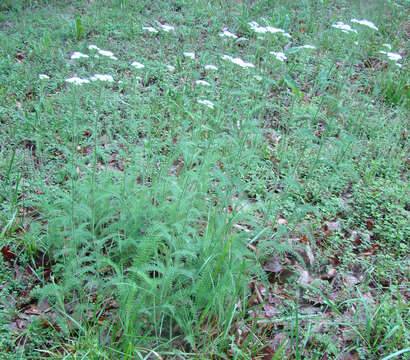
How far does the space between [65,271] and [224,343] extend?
1110 mm

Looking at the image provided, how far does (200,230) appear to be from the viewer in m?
2.56

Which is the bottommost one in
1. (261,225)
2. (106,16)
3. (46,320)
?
(46,320)

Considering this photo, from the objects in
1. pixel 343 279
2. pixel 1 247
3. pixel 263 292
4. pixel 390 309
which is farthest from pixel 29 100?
pixel 390 309

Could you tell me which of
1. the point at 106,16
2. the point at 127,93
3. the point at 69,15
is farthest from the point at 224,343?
the point at 69,15

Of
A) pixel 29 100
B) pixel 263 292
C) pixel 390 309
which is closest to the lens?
pixel 390 309

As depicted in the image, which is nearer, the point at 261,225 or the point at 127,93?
the point at 261,225

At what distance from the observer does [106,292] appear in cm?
221

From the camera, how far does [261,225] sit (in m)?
2.69

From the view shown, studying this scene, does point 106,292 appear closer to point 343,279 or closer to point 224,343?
point 224,343

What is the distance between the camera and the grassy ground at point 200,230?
78.8 inches

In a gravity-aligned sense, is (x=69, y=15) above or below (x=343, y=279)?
above

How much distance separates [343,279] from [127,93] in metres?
3.45

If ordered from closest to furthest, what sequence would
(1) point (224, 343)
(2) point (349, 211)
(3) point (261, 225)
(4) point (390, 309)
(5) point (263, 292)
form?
1. (1) point (224, 343)
2. (4) point (390, 309)
3. (5) point (263, 292)
4. (3) point (261, 225)
5. (2) point (349, 211)

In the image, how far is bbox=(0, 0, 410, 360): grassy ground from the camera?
2.00 m
